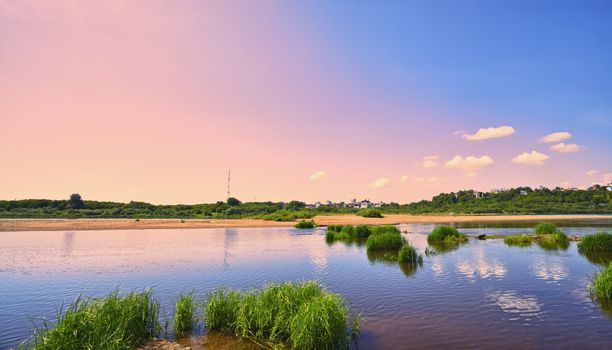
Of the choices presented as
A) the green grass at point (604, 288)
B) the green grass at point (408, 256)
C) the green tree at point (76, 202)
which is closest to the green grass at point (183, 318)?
the green grass at point (604, 288)

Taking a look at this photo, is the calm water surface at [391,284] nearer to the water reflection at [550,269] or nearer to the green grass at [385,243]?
the water reflection at [550,269]

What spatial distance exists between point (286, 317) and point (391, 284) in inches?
423

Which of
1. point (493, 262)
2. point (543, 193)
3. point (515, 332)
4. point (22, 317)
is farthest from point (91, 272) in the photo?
point (543, 193)

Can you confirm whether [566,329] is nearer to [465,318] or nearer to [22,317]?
[465,318]

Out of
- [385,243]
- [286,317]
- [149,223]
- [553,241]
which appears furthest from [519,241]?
[149,223]

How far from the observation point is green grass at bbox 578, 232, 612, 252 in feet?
109

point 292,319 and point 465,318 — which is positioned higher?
point 292,319

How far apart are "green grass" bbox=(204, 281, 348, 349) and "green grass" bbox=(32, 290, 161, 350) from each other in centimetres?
249

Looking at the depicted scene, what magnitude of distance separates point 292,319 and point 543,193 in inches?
8702

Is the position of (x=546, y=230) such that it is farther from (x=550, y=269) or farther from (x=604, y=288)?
(x=604, y=288)

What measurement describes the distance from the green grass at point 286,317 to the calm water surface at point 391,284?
171 cm

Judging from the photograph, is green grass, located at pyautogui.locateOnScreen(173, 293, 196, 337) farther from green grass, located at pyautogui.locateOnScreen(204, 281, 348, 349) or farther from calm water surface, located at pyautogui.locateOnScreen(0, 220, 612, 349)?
calm water surface, located at pyautogui.locateOnScreen(0, 220, 612, 349)

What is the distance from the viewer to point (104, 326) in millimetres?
10703

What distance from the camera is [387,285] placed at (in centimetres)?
2127
